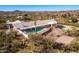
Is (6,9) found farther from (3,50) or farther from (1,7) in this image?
(3,50)

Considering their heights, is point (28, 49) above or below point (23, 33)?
below

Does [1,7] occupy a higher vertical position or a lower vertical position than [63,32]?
higher

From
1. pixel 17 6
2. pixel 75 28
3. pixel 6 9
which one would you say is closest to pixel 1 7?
pixel 6 9

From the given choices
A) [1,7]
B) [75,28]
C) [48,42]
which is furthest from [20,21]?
[75,28]

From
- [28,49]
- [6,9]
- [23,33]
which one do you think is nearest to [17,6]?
[6,9]

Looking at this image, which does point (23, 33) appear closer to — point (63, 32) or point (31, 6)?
point (31, 6)

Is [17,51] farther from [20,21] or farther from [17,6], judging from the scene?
[17,6]

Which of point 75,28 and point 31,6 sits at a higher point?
point 31,6
